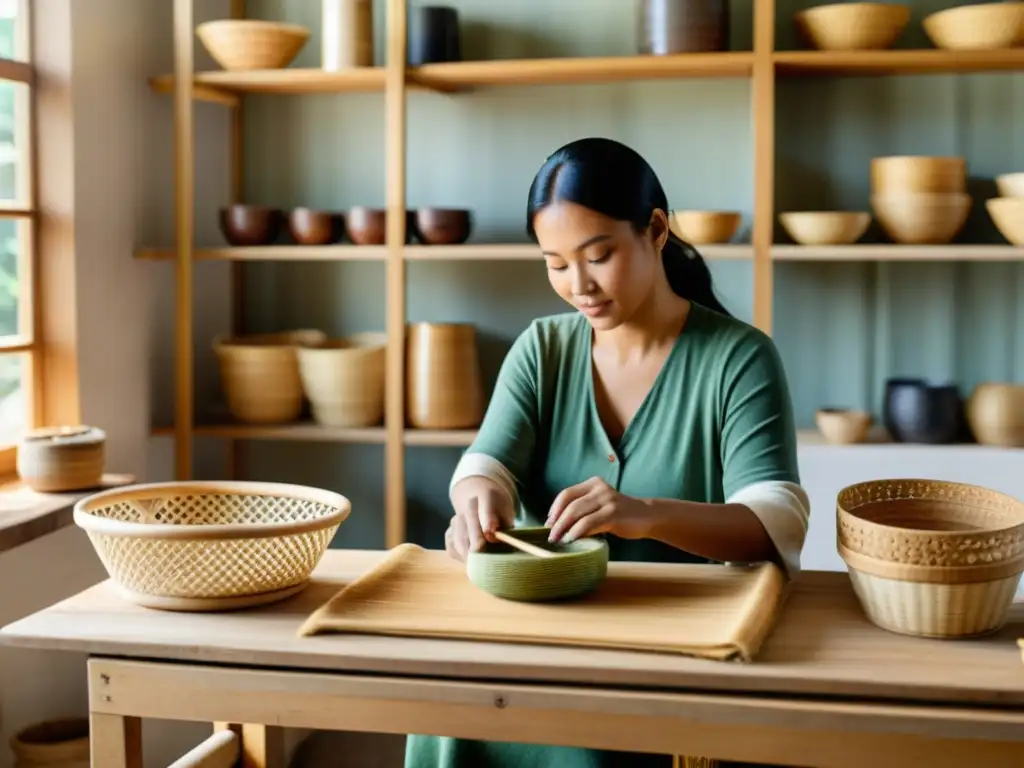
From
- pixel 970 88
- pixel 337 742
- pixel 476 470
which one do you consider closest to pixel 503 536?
pixel 476 470

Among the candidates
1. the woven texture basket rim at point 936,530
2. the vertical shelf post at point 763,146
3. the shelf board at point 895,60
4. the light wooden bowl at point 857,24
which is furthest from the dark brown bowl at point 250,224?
the woven texture basket rim at point 936,530

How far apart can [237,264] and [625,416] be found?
2.07 meters

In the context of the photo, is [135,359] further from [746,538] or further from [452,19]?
[746,538]

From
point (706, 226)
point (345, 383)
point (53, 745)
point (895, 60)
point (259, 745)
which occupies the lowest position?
point (53, 745)

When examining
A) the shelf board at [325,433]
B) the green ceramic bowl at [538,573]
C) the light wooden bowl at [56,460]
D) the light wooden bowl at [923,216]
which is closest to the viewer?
the green ceramic bowl at [538,573]

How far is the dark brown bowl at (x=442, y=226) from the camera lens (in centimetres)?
325

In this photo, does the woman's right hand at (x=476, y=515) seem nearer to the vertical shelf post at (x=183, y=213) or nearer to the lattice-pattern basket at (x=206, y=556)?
the lattice-pattern basket at (x=206, y=556)

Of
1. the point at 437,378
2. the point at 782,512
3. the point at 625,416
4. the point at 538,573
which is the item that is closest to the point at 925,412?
the point at 437,378

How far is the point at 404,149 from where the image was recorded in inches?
126

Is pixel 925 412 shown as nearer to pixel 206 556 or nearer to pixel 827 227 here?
pixel 827 227

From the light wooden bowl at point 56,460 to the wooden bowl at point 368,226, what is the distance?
3.21 feet

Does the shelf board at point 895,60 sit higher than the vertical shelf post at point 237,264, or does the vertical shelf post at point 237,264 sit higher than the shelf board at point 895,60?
the shelf board at point 895,60

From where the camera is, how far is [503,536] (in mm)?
1682

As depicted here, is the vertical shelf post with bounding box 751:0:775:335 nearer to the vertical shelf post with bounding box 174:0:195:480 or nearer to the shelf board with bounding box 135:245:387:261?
the shelf board with bounding box 135:245:387:261
